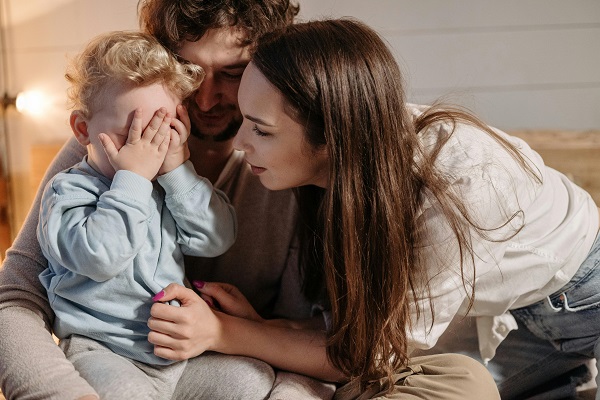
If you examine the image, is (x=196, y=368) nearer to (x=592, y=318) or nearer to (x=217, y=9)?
(x=217, y=9)

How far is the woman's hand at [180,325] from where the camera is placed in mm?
1130

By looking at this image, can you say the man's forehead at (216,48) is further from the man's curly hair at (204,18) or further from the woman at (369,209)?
the woman at (369,209)

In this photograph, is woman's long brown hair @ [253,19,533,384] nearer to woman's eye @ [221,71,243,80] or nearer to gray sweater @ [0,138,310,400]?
woman's eye @ [221,71,243,80]

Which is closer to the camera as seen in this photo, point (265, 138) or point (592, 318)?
point (265, 138)

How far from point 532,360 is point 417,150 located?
0.60 m

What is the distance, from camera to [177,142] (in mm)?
1176

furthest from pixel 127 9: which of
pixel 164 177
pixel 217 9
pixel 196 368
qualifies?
pixel 196 368

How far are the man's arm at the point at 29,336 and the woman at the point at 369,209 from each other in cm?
15

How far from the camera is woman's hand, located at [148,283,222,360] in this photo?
3.71ft

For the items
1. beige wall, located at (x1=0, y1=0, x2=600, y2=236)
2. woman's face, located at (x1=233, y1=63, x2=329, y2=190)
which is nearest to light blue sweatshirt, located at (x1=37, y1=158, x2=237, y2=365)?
woman's face, located at (x1=233, y1=63, x2=329, y2=190)

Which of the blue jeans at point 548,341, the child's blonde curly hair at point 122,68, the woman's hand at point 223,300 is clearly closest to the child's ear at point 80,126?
the child's blonde curly hair at point 122,68

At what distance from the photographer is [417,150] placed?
1.20m

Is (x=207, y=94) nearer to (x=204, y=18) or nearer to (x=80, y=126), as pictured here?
(x=204, y=18)

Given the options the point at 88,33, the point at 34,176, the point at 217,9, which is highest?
the point at 217,9
